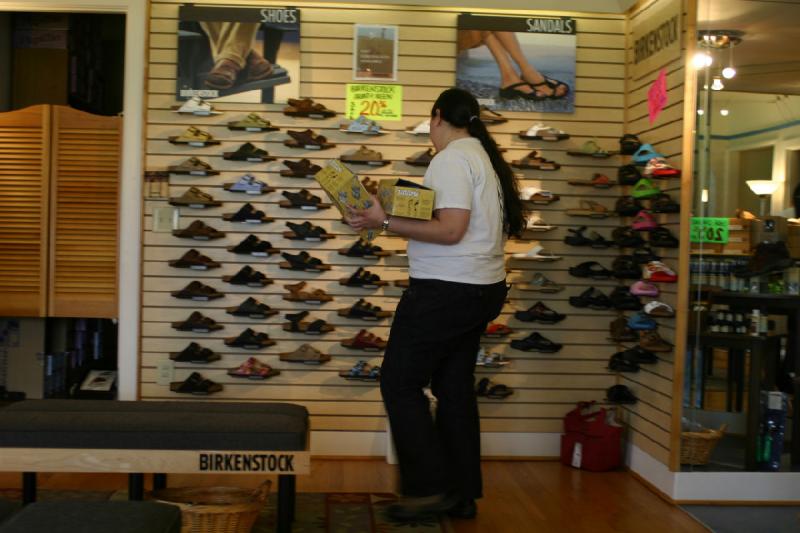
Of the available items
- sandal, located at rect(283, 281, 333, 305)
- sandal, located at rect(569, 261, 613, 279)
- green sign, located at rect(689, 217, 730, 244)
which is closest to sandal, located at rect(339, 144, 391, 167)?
sandal, located at rect(283, 281, 333, 305)

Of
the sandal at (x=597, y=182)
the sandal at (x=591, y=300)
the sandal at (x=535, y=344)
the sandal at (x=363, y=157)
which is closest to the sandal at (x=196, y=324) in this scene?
the sandal at (x=363, y=157)

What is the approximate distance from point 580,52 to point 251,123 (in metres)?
1.99

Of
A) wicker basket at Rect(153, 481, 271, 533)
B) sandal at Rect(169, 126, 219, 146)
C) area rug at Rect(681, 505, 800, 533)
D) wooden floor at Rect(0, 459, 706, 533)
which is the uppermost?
sandal at Rect(169, 126, 219, 146)

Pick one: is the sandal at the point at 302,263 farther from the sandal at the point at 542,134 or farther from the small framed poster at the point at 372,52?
the sandal at the point at 542,134

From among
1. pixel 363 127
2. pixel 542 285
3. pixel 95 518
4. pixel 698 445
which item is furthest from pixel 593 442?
pixel 95 518

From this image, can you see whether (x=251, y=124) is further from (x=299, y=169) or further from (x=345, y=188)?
(x=345, y=188)

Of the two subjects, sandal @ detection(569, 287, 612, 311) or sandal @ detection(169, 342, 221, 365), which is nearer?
sandal @ detection(169, 342, 221, 365)

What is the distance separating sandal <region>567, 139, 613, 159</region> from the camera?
17.1ft

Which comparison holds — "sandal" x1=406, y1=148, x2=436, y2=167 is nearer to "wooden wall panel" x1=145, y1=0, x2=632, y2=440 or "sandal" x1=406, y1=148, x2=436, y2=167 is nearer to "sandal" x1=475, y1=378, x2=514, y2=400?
"wooden wall panel" x1=145, y1=0, x2=632, y2=440

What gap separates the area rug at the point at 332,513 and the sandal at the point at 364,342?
3.14 feet

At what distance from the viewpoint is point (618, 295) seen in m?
5.07

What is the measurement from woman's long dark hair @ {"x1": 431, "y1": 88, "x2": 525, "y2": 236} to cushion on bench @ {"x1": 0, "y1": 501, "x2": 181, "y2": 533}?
188 cm

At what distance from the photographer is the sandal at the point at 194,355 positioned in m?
5.05

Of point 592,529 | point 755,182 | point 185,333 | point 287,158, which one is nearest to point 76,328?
point 185,333
